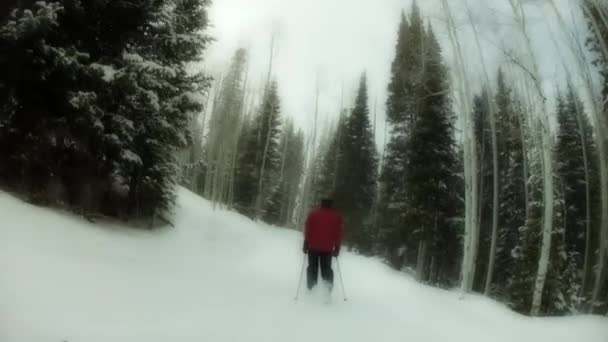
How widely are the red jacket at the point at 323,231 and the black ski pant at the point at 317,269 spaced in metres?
0.12

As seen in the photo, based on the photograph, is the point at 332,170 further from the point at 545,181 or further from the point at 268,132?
the point at 545,181

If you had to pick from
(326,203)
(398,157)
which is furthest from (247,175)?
(326,203)

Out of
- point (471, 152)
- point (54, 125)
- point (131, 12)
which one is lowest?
point (54, 125)

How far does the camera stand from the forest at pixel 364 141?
6.62m

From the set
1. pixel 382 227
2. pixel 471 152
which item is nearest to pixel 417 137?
pixel 382 227

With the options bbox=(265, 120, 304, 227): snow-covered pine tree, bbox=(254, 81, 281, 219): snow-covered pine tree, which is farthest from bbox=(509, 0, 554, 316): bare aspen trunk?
bbox=(265, 120, 304, 227): snow-covered pine tree

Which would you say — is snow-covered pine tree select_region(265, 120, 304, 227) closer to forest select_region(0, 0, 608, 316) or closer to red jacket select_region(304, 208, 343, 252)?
forest select_region(0, 0, 608, 316)

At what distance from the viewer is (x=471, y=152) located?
1197 cm

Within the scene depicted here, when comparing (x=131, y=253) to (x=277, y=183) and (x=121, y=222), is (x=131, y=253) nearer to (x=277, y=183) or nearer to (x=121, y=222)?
(x=121, y=222)

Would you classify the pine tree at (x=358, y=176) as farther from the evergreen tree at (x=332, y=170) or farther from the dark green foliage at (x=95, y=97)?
the dark green foliage at (x=95, y=97)

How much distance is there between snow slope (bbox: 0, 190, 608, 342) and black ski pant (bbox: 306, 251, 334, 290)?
275mm

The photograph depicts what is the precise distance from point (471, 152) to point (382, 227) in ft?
34.7

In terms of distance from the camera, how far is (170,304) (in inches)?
177

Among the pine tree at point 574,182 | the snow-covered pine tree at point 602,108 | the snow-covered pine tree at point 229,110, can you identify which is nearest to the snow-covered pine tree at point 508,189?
the pine tree at point 574,182
